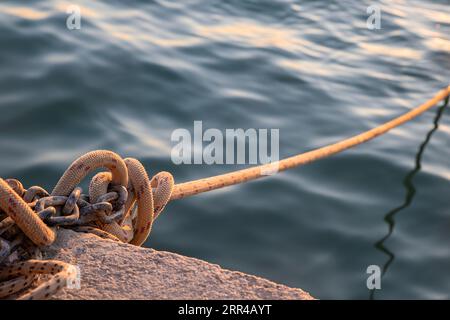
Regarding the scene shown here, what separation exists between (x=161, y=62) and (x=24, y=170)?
1.89 meters

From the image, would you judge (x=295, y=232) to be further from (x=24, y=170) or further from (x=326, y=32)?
(x=326, y=32)

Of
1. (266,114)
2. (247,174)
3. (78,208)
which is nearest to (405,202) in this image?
(266,114)

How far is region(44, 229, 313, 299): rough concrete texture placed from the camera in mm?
1822

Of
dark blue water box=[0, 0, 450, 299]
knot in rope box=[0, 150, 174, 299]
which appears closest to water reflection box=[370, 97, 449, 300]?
dark blue water box=[0, 0, 450, 299]

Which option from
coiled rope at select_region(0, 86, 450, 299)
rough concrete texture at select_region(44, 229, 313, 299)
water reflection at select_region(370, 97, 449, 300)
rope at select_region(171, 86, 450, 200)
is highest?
coiled rope at select_region(0, 86, 450, 299)

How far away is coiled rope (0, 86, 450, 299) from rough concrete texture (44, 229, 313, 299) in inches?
2.7

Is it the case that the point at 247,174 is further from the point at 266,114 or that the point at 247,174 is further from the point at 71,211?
the point at 266,114

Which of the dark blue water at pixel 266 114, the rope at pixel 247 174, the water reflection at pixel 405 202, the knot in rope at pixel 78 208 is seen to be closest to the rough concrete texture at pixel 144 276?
the knot in rope at pixel 78 208

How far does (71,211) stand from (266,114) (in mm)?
2847

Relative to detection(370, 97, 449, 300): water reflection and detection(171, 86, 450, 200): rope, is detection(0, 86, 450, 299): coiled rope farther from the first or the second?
detection(370, 97, 449, 300): water reflection

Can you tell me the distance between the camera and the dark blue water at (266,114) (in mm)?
3373

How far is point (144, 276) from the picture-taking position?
1889 millimetres

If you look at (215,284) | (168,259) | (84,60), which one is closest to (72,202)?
(168,259)

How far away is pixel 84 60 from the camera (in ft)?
16.1
